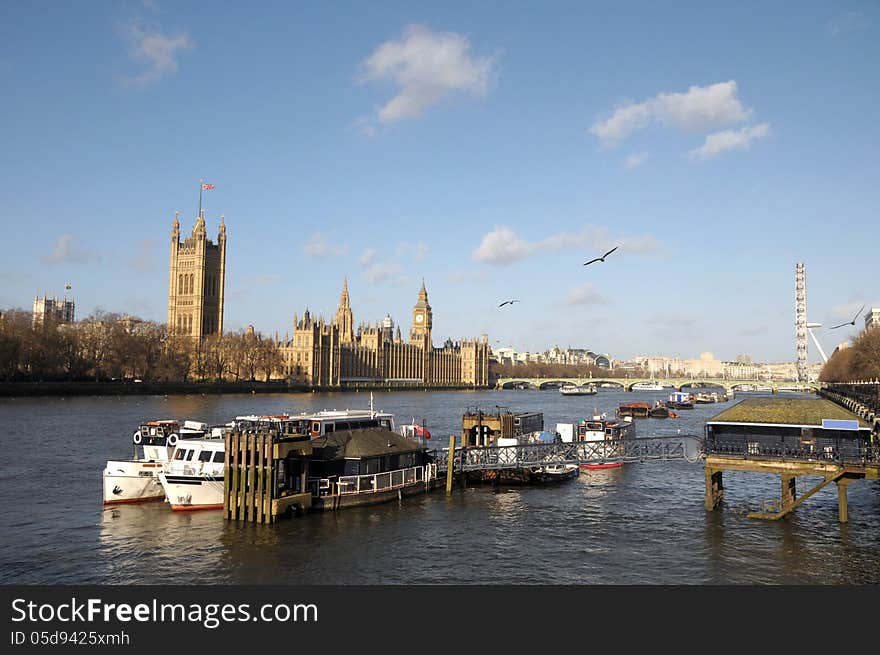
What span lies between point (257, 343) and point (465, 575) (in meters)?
155

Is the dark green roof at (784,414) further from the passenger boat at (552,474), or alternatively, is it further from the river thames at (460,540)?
the passenger boat at (552,474)

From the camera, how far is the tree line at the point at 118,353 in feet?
377

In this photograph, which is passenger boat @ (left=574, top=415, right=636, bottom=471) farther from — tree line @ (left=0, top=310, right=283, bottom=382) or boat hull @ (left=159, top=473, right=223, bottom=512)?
tree line @ (left=0, top=310, right=283, bottom=382)

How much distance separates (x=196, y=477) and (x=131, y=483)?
14.6ft

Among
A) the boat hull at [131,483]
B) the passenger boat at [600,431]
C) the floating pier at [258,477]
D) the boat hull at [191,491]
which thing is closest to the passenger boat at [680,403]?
the passenger boat at [600,431]

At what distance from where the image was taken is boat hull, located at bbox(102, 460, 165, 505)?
112ft

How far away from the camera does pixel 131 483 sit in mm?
34594

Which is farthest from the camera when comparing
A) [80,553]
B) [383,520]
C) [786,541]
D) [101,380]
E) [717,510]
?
[101,380]

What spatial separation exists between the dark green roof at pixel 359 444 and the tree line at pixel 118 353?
92.4 meters

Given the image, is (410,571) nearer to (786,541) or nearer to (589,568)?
(589,568)

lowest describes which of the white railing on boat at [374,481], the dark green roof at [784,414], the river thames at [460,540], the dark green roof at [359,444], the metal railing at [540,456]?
the river thames at [460,540]
